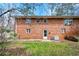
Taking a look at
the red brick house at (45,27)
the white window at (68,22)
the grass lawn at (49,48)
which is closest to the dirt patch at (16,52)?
the grass lawn at (49,48)

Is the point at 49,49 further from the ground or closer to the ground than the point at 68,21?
closer to the ground

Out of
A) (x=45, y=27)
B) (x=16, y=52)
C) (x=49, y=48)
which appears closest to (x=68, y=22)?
(x=45, y=27)

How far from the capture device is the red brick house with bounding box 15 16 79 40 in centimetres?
194

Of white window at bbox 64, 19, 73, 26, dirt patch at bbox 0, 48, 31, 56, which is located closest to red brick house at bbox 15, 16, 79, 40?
white window at bbox 64, 19, 73, 26

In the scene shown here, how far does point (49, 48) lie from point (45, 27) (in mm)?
277

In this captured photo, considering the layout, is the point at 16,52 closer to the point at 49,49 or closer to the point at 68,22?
the point at 49,49

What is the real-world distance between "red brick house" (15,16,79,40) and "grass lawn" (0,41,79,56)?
0.08 meters

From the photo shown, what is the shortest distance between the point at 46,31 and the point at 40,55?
1.05 feet

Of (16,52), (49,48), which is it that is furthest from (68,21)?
(16,52)

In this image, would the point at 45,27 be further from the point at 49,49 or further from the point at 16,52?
the point at 16,52

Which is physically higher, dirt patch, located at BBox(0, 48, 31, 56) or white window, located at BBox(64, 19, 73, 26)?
white window, located at BBox(64, 19, 73, 26)

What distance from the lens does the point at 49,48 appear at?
1.96m

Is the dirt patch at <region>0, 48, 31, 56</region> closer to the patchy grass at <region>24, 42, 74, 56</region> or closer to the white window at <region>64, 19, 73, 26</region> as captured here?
the patchy grass at <region>24, 42, 74, 56</region>

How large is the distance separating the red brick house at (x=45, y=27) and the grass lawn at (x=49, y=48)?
82 mm
